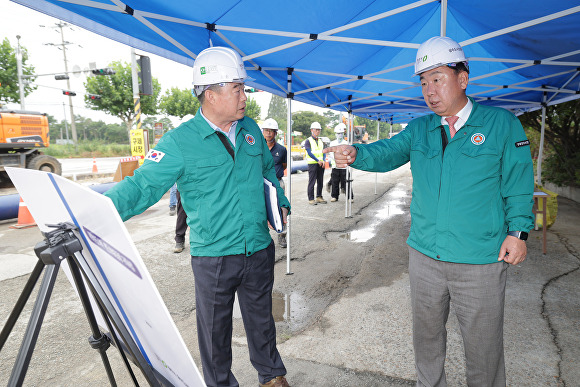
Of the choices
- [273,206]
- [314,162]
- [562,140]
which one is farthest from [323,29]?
[562,140]

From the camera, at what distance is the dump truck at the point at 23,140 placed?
36.6ft

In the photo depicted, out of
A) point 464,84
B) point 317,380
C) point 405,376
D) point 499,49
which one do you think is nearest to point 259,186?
point 464,84

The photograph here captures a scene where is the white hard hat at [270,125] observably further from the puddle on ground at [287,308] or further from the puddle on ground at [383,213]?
the puddle on ground at [287,308]

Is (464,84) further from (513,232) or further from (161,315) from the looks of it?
(161,315)

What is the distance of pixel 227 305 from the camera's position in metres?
2.05

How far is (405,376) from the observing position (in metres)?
2.46

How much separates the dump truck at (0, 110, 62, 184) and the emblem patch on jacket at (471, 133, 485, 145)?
12871 millimetres

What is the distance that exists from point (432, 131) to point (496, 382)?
56.7 inches

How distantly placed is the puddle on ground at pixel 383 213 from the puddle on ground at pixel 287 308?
2.48 metres

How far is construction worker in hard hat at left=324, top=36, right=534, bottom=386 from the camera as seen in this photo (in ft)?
5.88

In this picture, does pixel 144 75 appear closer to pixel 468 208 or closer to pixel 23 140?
pixel 23 140

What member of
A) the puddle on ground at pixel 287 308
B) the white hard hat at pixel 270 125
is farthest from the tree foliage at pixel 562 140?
the puddle on ground at pixel 287 308

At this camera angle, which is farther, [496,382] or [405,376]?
[405,376]

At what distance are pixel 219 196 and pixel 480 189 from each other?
1.40 m
